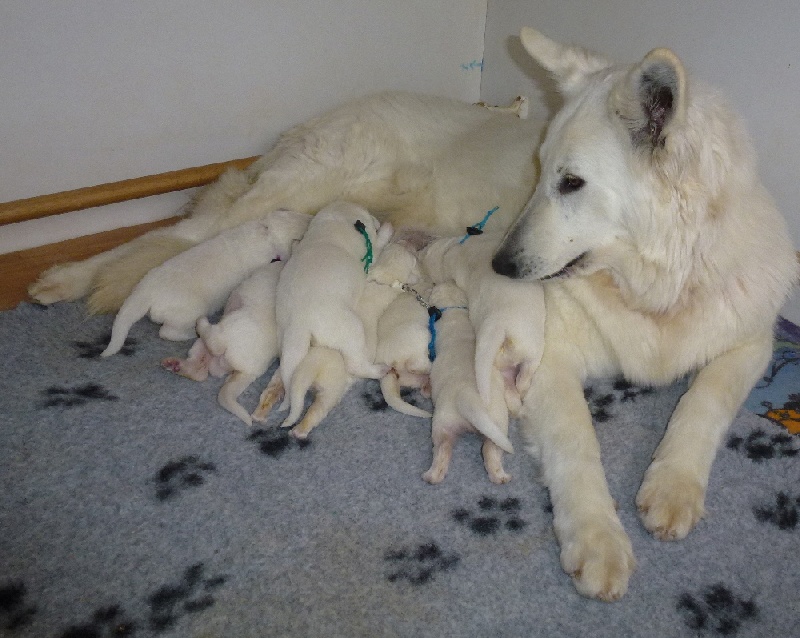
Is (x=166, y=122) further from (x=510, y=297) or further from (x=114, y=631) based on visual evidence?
(x=114, y=631)

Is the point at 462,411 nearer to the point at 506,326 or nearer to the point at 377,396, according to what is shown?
the point at 506,326

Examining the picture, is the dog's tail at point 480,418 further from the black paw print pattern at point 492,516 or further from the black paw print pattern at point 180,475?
the black paw print pattern at point 180,475

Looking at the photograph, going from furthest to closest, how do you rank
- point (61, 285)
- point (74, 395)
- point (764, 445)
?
point (61, 285) → point (74, 395) → point (764, 445)

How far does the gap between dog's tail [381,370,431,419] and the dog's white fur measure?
240 millimetres

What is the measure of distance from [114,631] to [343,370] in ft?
2.21

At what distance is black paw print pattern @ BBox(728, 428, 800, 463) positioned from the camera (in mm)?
1556

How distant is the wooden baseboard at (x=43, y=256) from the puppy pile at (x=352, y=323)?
0.62m

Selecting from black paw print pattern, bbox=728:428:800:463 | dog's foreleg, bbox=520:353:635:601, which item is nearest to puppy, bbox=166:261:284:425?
dog's foreleg, bbox=520:353:635:601

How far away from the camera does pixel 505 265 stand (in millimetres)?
1505

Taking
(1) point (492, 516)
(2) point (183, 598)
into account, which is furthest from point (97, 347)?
(1) point (492, 516)

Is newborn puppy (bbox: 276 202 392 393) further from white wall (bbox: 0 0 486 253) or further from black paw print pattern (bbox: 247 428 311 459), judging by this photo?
white wall (bbox: 0 0 486 253)

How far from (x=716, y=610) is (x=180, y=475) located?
1.07 meters

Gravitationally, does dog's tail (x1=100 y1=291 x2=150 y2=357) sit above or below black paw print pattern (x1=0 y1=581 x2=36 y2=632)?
above

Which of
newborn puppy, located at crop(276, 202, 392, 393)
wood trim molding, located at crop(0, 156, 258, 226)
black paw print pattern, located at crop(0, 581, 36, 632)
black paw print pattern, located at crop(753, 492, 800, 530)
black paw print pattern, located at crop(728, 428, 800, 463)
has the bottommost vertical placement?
black paw print pattern, located at crop(0, 581, 36, 632)
